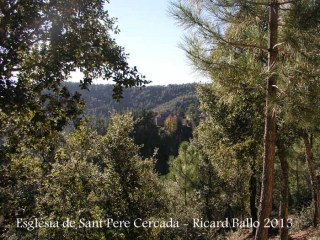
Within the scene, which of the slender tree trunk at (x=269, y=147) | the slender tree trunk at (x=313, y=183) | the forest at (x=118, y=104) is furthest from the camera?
the slender tree trunk at (x=313, y=183)

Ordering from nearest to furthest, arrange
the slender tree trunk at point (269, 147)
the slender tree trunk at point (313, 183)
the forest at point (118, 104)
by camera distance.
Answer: the forest at point (118, 104)
the slender tree trunk at point (269, 147)
the slender tree trunk at point (313, 183)

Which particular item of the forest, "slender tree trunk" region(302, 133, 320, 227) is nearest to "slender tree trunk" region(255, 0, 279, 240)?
the forest

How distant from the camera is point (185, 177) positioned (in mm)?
37938

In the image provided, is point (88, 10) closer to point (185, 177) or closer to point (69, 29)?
point (69, 29)

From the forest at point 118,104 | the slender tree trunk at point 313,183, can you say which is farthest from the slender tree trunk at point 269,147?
the slender tree trunk at point 313,183

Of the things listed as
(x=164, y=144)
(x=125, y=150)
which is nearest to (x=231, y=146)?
(x=125, y=150)

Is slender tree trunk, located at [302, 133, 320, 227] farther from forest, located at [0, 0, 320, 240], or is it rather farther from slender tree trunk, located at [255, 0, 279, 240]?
slender tree trunk, located at [255, 0, 279, 240]

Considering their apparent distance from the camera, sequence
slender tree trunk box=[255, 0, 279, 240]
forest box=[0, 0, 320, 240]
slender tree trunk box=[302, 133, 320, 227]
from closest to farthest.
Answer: forest box=[0, 0, 320, 240] < slender tree trunk box=[255, 0, 279, 240] < slender tree trunk box=[302, 133, 320, 227]

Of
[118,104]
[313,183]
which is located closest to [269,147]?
[118,104]

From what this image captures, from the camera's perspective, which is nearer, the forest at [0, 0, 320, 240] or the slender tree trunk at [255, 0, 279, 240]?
the forest at [0, 0, 320, 240]

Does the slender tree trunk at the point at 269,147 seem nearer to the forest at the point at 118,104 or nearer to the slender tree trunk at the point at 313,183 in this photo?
the forest at the point at 118,104

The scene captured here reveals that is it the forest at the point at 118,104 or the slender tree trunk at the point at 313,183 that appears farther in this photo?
the slender tree trunk at the point at 313,183

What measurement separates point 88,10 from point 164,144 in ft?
280

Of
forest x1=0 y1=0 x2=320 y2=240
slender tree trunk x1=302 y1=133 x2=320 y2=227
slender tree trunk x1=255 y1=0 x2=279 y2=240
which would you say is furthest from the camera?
slender tree trunk x1=302 y1=133 x2=320 y2=227
